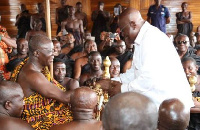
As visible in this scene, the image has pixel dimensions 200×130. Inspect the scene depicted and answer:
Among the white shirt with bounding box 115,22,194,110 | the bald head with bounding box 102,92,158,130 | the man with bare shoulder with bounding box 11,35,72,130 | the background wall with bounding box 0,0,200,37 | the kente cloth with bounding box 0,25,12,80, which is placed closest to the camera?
the bald head with bounding box 102,92,158,130

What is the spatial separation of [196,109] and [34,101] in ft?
4.62

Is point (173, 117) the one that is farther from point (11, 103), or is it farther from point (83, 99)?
point (11, 103)

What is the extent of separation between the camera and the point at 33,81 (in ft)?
9.23

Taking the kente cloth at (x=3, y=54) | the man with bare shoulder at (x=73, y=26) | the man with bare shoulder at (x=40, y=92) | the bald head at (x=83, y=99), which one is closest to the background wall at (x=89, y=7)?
the man with bare shoulder at (x=73, y=26)

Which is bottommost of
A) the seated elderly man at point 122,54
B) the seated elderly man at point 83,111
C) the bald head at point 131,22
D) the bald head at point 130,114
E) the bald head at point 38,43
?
the seated elderly man at point 122,54

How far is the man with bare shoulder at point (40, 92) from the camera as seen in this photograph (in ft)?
9.31

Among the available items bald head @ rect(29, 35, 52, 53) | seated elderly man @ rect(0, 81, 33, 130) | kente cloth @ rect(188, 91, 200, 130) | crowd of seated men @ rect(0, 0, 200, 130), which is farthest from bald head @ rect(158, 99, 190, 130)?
kente cloth @ rect(188, 91, 200, 130)

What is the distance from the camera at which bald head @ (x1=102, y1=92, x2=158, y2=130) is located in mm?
1260

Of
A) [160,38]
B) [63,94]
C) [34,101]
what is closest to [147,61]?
[160,38]

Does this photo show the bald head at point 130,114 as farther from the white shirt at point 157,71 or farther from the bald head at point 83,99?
the white shirt at point 157,71

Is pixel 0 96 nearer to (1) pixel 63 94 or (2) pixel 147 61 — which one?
(1) pixel 63 94

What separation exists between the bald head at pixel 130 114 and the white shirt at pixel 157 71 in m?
1.31

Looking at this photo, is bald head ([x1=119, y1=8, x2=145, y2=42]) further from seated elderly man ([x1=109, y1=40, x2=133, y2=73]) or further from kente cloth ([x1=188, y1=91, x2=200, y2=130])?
seated elderly man ([x1=109, y1=40, x2=133, y2=73])

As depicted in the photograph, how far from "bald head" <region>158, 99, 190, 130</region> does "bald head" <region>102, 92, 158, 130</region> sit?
0.47 metres
